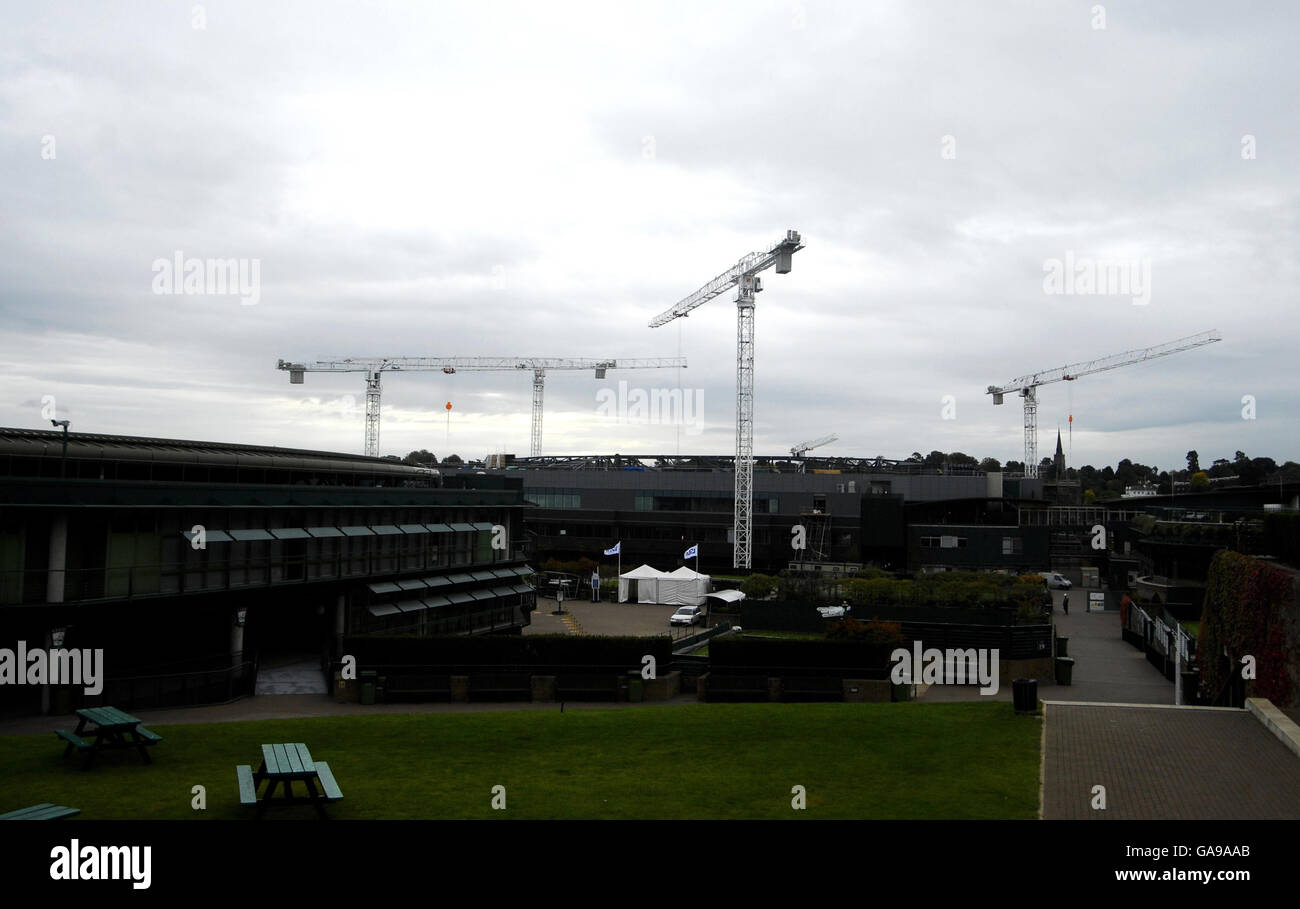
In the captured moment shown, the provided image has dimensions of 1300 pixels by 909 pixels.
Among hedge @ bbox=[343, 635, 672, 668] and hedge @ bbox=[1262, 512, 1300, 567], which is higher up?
hedge @ bbox=[1262, 512, 1300, 567]

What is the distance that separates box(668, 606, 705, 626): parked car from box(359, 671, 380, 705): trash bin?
21647 millimetres

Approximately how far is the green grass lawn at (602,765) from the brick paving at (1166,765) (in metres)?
0.61

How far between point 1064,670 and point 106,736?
2806 centimetres

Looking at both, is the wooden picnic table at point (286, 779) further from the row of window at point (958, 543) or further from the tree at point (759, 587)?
the row of window at point (958, 543)

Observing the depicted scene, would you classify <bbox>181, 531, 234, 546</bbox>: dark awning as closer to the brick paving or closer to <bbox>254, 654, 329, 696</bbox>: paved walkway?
<bbox>254, 654, 329, 696</bbox>: paved walkway

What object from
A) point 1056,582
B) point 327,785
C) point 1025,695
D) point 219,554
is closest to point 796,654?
point 1025,695

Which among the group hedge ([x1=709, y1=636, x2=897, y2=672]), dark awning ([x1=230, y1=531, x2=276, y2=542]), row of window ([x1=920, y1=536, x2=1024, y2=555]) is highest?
dark awning ([x1=230, y1=531, x2=276, y2=542])

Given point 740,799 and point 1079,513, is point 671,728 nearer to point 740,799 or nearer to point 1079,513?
point 740,799

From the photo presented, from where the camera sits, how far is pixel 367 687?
2602cm

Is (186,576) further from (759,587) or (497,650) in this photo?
(759,587)

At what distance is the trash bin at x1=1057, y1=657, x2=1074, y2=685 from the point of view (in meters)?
31.7

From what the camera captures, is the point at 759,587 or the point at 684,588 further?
the point at 684,588

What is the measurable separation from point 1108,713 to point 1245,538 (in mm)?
15161

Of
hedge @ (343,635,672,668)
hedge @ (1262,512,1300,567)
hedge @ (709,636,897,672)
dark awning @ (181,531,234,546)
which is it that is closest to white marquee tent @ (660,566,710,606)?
hedge @ (709,636,897,672)
